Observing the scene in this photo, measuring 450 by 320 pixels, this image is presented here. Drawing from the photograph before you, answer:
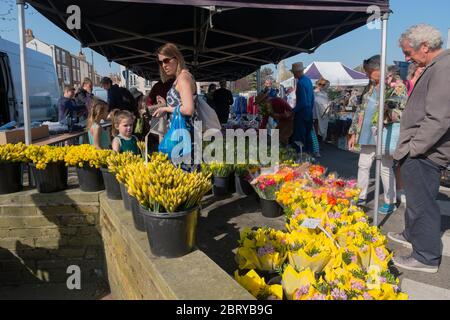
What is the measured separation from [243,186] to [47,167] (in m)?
2.24

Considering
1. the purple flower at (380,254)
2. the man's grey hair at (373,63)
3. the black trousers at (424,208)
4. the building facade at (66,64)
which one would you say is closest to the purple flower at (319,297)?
the purple flower at (380,254)

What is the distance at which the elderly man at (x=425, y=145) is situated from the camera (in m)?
2.45

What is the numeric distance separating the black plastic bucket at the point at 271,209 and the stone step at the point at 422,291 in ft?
4.58

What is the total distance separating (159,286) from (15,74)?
7.31m

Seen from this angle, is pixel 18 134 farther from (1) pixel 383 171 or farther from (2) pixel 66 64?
(2) pixel 66 64

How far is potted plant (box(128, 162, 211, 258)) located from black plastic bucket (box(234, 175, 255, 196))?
7.16ft

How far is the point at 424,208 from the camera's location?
2.70 metres

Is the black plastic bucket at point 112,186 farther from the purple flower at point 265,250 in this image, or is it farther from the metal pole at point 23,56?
the purple flower at point 265,250

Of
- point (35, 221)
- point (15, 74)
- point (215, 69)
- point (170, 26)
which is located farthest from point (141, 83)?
point (35, 221)

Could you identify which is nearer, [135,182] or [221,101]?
[135,182]

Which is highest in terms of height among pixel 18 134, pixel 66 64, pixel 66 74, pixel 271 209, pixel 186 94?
pixel 66 64

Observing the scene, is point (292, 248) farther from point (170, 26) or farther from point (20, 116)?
point (20, 116)

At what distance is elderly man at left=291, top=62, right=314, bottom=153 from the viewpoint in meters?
6.11

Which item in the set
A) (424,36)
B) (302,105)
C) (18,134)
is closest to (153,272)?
(424,36)
